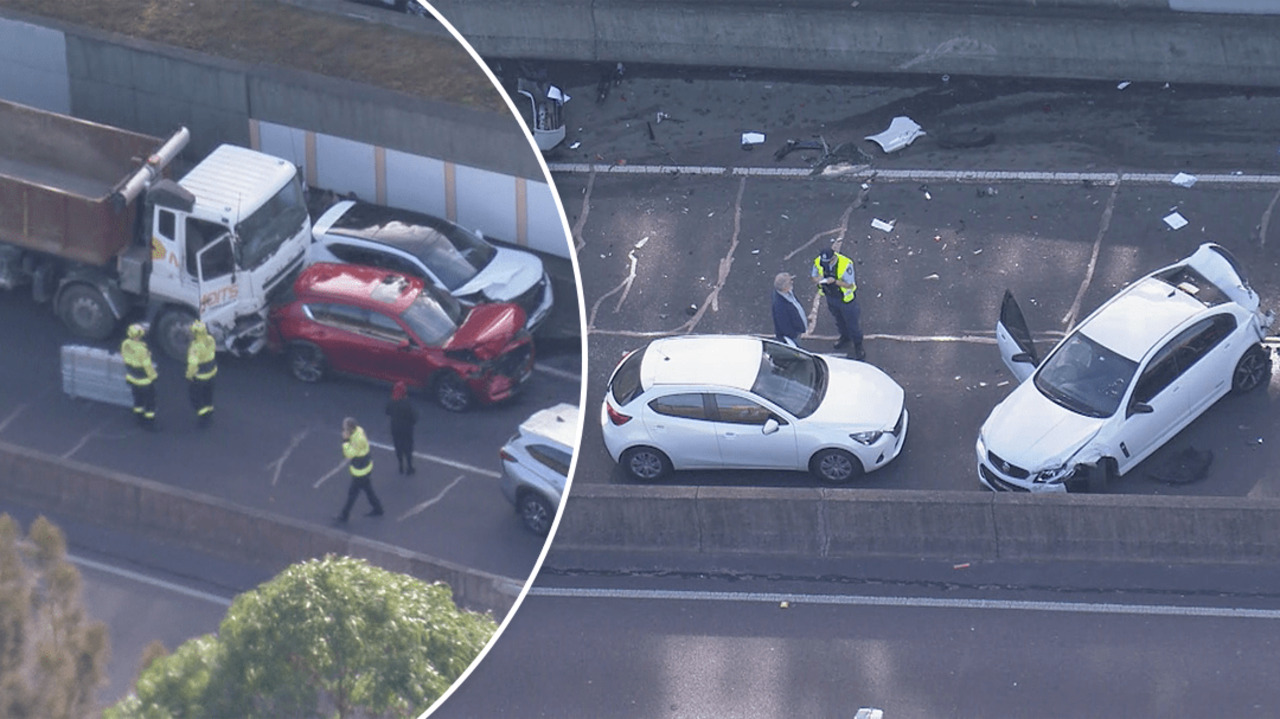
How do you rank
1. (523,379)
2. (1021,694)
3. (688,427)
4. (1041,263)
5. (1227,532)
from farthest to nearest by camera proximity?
(1041,263)
(688,427)
(1227,532)
(1021,694)
(523,379)

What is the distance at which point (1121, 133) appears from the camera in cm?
2098

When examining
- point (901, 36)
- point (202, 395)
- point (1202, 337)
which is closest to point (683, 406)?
point (1202, 337)

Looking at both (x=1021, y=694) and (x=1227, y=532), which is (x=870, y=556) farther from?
(x=1227, y=532)

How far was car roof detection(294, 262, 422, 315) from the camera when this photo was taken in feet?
12.6

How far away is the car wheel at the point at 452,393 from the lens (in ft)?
12.6

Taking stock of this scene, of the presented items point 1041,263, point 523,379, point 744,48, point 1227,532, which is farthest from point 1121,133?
point 523,379

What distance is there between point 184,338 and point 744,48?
786 inches

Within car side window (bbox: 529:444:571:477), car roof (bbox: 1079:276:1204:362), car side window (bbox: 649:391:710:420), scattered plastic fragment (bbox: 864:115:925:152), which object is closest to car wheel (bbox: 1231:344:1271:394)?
car roof (bbox: 1079:276:1204:362)

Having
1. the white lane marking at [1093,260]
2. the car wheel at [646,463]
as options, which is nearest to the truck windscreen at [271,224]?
the car wheel at [646,463]

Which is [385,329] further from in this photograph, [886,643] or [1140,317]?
[1140,317]

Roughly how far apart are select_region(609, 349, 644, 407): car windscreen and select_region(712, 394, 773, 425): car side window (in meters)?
0.82

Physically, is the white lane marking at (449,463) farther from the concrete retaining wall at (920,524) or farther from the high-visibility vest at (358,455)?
the concrete retaining wall at (920,524)

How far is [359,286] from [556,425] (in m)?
0.64

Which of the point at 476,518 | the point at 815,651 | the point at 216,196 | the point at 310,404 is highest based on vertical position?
the point at 216,196
